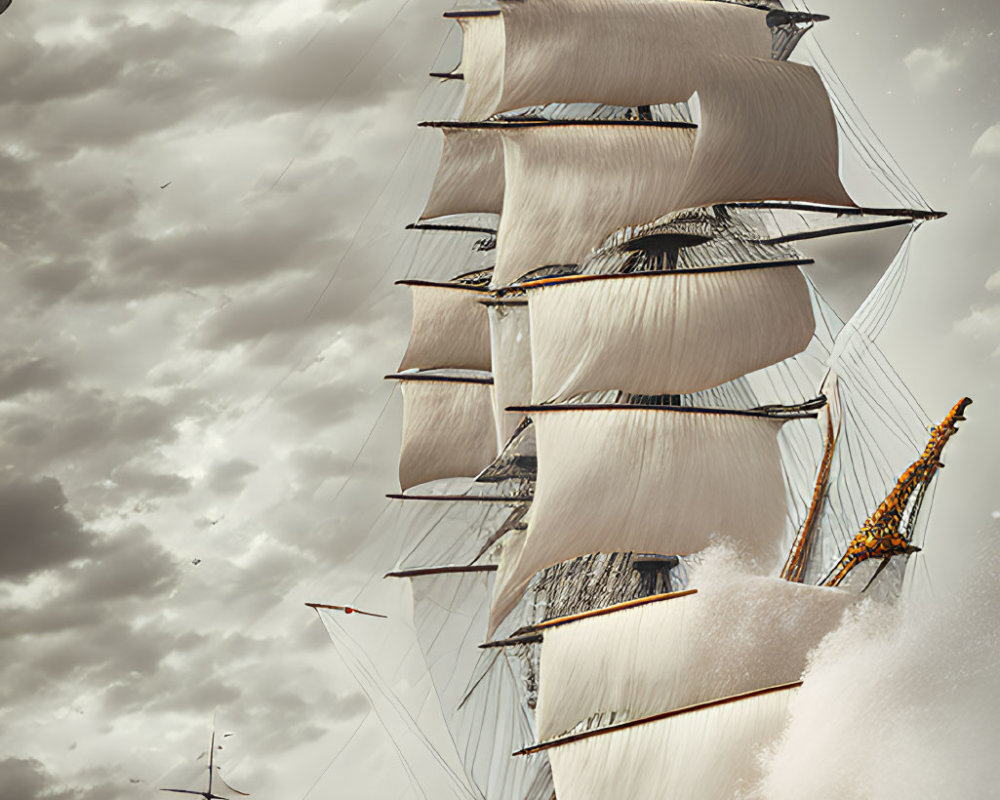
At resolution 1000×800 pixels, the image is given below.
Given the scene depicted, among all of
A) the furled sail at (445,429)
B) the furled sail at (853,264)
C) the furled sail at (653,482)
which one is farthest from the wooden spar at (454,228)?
the furled sail at (853,264)

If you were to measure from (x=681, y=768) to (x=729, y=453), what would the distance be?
4.09 meters

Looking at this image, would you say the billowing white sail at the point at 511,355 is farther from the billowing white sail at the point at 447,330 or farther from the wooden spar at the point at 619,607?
the wooden spar at the point at 619,607

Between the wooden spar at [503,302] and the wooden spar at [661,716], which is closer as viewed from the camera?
the wooden spar at [661,716]

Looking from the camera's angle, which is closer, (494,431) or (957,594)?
(957,594)

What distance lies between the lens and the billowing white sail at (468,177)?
21188 millimetres

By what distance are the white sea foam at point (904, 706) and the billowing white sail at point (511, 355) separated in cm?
732

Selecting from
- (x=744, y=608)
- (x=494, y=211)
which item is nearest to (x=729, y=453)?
(x=744, y=608)

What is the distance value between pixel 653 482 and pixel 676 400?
1.91m

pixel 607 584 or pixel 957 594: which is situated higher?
pixel 957 594

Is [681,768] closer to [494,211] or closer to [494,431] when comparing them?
[494,431]

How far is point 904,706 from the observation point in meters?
11.7

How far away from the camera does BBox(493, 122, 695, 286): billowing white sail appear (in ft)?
54.2

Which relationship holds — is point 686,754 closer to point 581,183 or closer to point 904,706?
point 904,706

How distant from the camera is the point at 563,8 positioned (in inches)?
666
